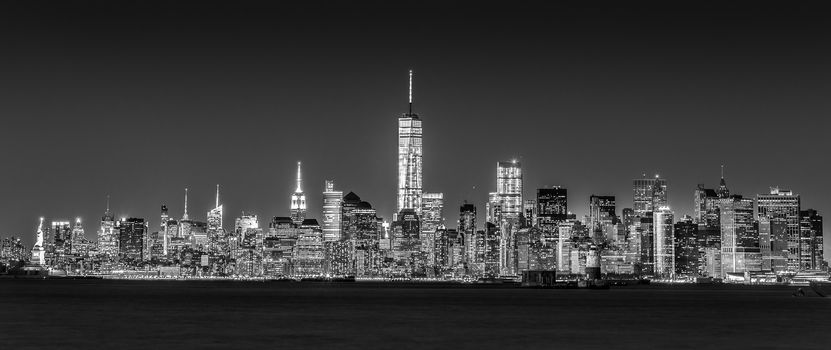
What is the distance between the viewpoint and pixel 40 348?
80.2 m

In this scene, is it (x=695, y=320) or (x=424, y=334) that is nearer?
(x=424, y=334)

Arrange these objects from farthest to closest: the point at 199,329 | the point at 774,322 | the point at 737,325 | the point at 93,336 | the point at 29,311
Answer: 1. the point at 29,311
2. the point at 774,322
3. the point at 737,325
4. the point at 199,329
5. the point at 93,336

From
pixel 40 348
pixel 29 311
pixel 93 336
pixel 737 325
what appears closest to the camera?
pixel 40 348

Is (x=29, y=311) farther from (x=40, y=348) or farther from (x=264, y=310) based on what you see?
(x=40, y=348)

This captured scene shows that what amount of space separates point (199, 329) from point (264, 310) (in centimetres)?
4368

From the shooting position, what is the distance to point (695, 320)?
126625 mm

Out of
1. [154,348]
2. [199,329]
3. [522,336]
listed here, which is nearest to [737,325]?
[522,336]

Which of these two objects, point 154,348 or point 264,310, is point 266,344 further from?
point 264,310

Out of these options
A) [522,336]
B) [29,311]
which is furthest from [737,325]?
[29,311]

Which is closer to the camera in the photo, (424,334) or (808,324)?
(424,334)

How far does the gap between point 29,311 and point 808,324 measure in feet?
273

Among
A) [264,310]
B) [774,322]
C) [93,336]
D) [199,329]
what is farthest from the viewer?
[264,310]

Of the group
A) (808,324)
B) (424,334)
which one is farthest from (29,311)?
(808,324)

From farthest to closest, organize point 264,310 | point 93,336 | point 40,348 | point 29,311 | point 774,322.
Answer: point 264,310, point 29,311, point 774,322, point 93,336, point 40,348
